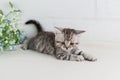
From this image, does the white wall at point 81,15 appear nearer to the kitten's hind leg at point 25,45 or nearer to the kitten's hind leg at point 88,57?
the kitten's hind leg at point 25,45

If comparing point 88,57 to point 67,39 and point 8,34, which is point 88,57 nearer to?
point 67,39

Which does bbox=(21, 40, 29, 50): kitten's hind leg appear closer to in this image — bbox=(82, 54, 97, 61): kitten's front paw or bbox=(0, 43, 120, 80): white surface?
bbox=(0, 43, 120, 80): white surface

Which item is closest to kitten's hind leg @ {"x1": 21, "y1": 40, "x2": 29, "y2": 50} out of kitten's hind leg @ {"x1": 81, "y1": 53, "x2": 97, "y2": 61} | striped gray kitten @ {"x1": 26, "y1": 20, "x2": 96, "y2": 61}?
striped gray kitten @ {"x1": 26, "y1": 20, "x2": 96, "y2": 61}

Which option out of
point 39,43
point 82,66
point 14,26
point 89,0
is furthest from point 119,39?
point 14,26

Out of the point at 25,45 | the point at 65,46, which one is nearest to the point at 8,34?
the point at 25,45

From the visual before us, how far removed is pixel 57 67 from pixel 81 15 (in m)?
0.52

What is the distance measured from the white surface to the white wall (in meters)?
0.12

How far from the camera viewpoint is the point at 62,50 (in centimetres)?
140

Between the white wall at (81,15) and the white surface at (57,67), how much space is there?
12cm

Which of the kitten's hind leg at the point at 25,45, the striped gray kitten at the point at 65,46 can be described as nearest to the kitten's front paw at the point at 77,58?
the striped gray kitten at the point at 65,46

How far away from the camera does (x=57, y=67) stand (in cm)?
126

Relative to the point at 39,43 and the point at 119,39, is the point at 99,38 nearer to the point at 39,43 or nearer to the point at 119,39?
the point at 119,39

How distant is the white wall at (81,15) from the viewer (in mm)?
1548

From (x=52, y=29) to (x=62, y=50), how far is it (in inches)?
13.5
